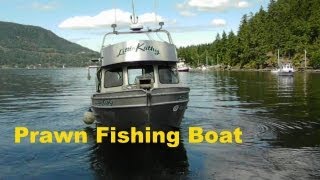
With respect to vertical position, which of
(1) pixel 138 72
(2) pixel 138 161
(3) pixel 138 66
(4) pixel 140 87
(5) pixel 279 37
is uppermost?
(5) pixel 279 37

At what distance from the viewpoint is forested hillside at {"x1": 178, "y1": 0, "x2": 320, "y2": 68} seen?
142375 mm

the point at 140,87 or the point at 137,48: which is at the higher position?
the point at 137,48

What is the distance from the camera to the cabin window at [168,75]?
65.9 ft

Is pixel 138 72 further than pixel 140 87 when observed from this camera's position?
Yes

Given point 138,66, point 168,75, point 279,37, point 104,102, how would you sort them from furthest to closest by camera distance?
point 279,37 → point 168,75 → point 138,66 → point 104,102

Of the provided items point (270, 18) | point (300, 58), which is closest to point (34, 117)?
point (300, 58)

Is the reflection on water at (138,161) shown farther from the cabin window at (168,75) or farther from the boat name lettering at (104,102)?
the cabin window at (168,75)

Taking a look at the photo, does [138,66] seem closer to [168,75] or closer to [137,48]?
[137,48]

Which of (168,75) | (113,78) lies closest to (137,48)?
(113,78)

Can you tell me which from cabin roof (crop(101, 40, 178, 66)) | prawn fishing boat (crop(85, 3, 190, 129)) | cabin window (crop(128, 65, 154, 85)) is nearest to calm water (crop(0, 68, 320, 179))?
prawn fishing boat (crop(85, 3, 190, 129))

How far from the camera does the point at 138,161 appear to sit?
16.8 metres

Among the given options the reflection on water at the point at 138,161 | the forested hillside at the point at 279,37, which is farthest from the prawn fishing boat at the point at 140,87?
the forested hillside at the point at 279,37

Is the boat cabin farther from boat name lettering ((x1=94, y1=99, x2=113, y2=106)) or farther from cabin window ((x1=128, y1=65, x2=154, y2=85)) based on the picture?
boat name lettering ((x1=94, y1=99, x2=113, y2=106))

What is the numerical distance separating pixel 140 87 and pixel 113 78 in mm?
2162
